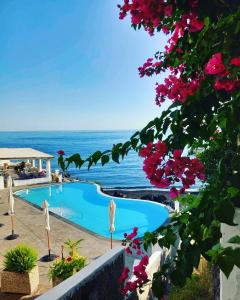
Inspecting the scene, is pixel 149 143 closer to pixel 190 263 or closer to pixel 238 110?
pixel 238 110

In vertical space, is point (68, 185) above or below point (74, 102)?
below

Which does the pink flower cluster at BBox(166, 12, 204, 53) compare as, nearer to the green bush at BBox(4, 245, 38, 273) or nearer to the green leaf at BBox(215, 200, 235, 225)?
the green leaf at BBox(215, 200, 235, 225)

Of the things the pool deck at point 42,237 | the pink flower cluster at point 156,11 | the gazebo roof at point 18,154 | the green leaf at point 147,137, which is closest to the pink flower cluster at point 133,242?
the green leaf at point 147,137

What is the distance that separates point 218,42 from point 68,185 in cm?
2651

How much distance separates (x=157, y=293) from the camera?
2.21 meters

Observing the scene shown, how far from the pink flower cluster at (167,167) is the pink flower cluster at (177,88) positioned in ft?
1.51

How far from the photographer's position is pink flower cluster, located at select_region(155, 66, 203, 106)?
2584 millimetres

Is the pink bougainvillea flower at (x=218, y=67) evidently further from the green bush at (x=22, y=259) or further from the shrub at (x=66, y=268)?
the green bush at (x=22, y=259)

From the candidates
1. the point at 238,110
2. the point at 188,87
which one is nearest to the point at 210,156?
the point at 188,87

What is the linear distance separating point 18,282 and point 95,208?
1368cm

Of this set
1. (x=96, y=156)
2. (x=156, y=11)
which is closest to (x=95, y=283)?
(x=96, y=156)

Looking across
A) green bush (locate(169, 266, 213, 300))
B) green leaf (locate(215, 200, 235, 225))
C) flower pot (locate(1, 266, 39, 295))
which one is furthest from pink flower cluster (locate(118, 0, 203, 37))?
flower pot (locate(1, 266, 39, 295))

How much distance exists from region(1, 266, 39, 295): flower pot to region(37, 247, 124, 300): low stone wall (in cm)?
280

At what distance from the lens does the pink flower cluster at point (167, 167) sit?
2.44 metres
